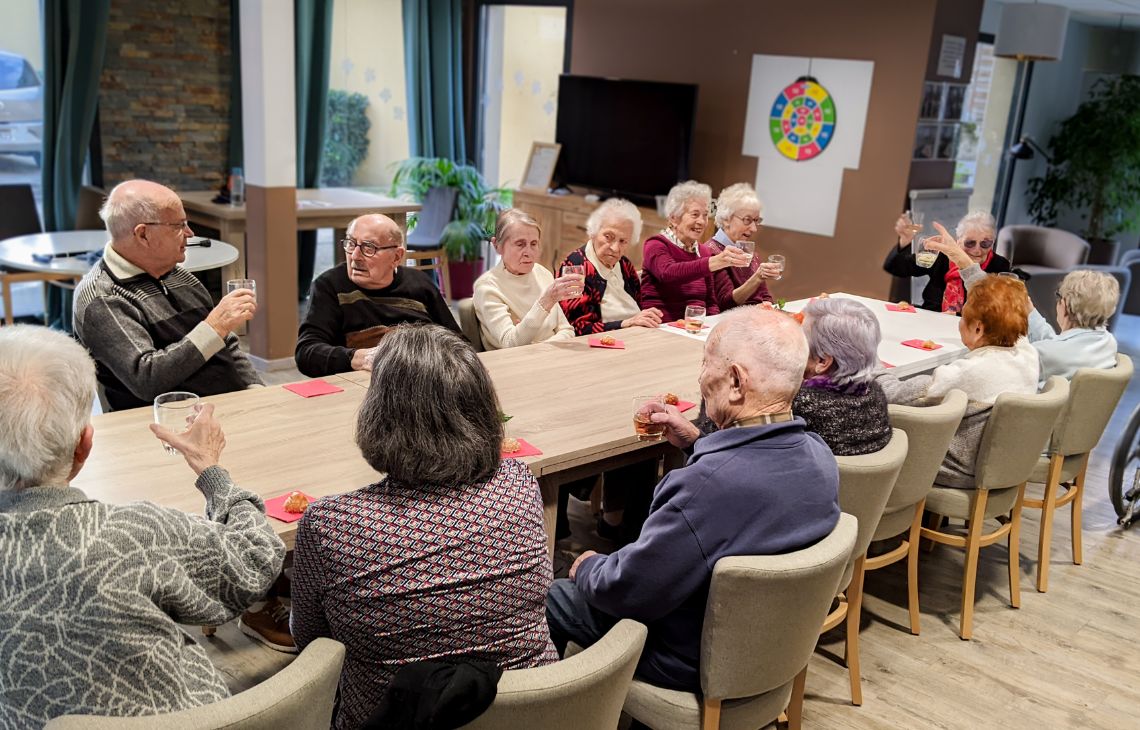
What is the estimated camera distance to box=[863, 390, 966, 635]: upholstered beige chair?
2.78m

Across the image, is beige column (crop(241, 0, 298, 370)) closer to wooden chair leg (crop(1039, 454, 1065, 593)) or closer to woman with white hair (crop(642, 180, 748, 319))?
woman with white hair (crop(642, 180, 748, 319))

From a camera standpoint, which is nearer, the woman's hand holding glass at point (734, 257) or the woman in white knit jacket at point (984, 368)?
the woman in white knit jacket at point (984, 368)

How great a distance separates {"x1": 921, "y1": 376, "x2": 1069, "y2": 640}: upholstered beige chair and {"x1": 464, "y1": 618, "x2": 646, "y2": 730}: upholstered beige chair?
2010 millimetres

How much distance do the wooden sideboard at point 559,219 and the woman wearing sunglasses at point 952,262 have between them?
108 inches

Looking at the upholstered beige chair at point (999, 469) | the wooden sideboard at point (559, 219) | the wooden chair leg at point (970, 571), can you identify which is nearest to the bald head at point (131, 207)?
the upholstered beige chair at point (999, 469)

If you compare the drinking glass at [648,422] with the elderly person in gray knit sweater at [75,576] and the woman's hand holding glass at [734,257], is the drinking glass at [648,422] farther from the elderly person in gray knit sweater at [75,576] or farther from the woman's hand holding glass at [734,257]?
the woman's hand holding glass at [734,257]

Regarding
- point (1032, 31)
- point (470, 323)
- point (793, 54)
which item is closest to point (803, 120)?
point (793, 54)

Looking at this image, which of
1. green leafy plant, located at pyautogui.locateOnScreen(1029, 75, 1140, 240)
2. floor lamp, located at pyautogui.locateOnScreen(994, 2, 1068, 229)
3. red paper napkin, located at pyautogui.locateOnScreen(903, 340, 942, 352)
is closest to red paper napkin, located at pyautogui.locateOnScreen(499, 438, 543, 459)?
red paper napkin, located at pyautogui.locateOnScreen(903, 340, 942, 352)

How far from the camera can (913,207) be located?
21.1 feet

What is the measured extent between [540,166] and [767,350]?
20.6ft

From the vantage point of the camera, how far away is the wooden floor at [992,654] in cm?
287

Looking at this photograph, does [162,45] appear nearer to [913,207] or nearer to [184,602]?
[913,207]

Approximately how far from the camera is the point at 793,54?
6.82m

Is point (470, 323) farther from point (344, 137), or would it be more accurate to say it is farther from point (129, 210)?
point (344, 137)
